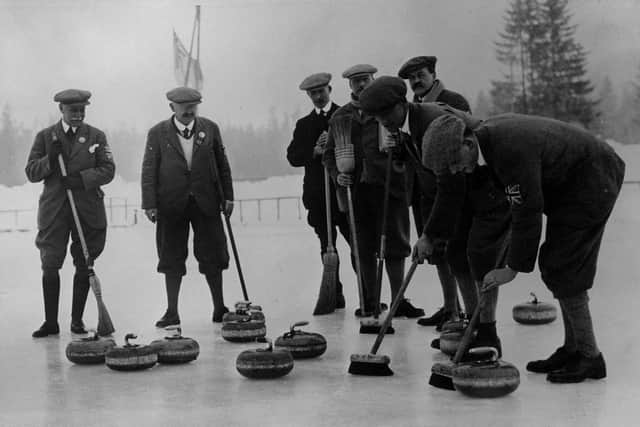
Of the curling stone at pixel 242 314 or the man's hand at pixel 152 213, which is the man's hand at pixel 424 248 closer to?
the curling stone at pixel 242 314

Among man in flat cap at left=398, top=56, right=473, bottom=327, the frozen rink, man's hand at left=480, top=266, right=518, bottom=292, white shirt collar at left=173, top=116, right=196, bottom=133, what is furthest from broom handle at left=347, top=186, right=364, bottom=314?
man's hand at left=480, top=266, right=518, bottom=292

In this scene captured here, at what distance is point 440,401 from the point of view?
300 cm

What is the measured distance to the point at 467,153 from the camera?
2.99 metres

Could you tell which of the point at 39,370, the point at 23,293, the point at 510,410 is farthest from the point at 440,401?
the point at 23,293

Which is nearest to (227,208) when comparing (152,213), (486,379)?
(152,213)

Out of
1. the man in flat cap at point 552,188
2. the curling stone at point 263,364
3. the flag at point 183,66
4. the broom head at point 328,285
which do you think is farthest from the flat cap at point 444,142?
the flag at point 183,66

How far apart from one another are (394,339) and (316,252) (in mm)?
2931

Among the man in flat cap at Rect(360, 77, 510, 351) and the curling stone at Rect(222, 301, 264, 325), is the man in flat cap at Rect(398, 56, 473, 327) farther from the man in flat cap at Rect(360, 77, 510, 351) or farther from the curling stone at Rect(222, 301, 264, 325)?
the curling stone at Rect(222, 301, 264, 325)

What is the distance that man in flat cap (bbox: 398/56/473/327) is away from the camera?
4.05 meters

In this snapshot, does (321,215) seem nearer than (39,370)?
No

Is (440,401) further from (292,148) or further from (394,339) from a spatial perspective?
(292,148)

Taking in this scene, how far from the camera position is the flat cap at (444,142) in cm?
294

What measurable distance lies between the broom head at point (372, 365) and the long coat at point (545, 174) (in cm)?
75

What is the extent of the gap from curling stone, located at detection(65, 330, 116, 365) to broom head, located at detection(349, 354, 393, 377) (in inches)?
45.0
